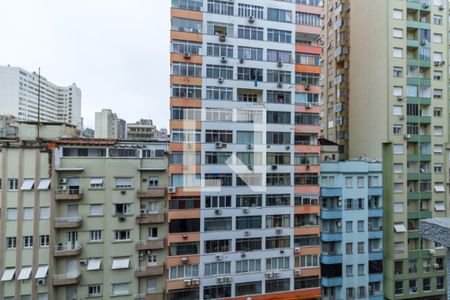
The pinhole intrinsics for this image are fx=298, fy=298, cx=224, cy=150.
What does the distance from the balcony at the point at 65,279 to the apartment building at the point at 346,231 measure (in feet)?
50.9

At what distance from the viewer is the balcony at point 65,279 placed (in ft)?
53.5

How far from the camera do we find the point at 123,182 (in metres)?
17.9

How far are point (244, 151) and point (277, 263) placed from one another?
24.2 feet

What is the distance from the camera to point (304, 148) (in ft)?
64.0

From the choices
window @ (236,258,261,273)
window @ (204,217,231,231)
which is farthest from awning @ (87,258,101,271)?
window @ (236,258,261,273)

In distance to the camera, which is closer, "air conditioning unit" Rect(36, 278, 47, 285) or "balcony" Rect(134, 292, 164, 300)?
"air conditioning unit" Rect(36, 278, 47, 285)

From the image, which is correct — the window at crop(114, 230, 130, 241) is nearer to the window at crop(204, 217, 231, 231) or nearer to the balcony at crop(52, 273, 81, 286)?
the balcony at crop(52, 273, 81, 286)

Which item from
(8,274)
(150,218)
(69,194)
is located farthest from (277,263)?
(8,274)

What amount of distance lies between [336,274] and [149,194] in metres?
13.9

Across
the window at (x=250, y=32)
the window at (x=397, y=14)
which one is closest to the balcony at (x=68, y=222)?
the window at (x=250, y=32)

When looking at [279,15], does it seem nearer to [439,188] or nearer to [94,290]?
[439,188]

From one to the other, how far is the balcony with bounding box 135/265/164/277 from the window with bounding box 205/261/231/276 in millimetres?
2769

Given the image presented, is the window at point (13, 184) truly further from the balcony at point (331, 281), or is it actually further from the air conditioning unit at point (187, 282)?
the balcony at point (331, 281)

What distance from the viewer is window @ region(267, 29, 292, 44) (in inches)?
758
